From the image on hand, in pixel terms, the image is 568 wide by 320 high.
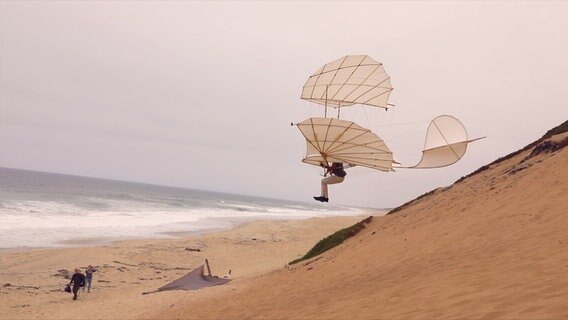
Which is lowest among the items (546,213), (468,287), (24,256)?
(24,256)

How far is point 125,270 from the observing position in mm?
24344

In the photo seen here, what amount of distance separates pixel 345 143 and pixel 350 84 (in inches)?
160

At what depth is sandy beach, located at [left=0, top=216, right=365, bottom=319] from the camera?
52.4 feet

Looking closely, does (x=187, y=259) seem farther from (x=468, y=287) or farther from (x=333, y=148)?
(x=468, y=287)

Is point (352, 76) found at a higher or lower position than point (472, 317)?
higher

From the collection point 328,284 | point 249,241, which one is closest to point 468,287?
point 328,284

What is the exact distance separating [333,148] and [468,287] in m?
13.5

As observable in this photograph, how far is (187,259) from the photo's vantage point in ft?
94.1

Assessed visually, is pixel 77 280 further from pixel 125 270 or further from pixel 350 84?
pixel 350 84

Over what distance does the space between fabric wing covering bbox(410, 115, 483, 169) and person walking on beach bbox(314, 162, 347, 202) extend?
11.2 ft

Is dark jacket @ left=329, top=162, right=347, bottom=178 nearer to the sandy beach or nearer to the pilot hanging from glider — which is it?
the pilot hanging from glider

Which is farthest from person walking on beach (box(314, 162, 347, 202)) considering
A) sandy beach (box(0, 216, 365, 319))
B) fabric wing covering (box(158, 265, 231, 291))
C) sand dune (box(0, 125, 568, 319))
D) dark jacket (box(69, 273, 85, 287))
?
dark jacket (box(69, 273, 85, 287))

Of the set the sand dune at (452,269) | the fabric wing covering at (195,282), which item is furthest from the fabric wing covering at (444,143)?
the fabric wing covering at (195,282)

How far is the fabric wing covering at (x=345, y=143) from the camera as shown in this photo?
1986cm
